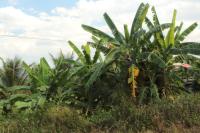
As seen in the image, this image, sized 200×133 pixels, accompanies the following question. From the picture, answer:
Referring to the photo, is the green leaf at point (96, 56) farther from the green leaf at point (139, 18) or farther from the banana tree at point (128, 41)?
the green leaf at point (139, 18)

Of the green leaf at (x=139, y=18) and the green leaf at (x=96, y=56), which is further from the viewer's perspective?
the green leaf at (x=96, y=56)

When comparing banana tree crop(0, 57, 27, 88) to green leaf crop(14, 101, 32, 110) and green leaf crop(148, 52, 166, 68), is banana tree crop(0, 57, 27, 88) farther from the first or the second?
green leaf crop(148, 52, 166, 68)

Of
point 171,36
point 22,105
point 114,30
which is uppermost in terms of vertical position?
point 114,30

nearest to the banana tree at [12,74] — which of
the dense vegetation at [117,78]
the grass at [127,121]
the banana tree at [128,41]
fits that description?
the dense vegetation at [117,78]

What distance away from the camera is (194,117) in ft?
32.3

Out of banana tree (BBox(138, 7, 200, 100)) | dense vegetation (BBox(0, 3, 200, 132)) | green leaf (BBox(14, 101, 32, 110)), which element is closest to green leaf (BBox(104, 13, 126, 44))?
dense vegetation (BBox(0, 3, 200, 132))

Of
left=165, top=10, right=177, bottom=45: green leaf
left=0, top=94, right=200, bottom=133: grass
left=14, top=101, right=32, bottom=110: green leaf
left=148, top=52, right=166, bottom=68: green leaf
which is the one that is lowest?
left=0, top=94, right=200, bottom=133: grass

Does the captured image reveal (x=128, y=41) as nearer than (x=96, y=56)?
Yes

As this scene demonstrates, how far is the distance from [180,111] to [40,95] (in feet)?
23.7

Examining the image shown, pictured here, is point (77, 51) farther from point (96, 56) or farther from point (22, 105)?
point (22, 105)

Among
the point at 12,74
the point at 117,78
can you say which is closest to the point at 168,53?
the point at 117,78

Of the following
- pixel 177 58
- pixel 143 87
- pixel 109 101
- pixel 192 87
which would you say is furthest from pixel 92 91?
pixel 192 87

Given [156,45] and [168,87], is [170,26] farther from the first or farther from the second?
[168,87]

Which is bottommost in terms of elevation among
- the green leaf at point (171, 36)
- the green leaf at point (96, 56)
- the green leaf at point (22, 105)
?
the green leaf at point (22, 105)
